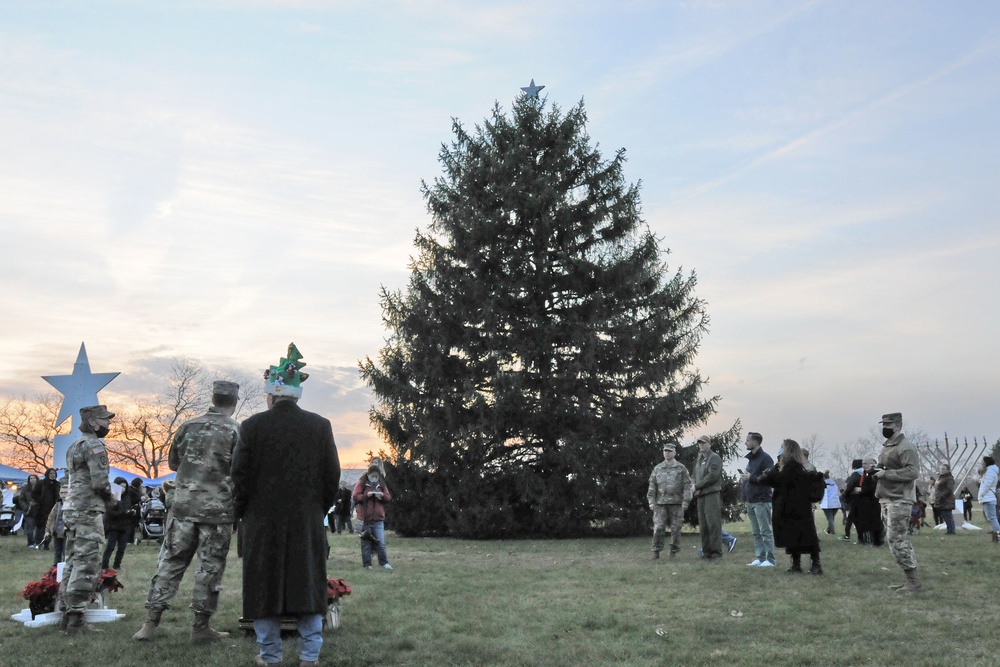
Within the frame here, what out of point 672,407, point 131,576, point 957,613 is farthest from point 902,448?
point 672,407

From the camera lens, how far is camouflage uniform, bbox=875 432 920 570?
11.1m

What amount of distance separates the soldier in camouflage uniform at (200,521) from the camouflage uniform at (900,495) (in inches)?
312

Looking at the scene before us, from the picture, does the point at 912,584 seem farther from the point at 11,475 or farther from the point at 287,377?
the point at 11,475

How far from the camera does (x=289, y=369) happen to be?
23.8 feet

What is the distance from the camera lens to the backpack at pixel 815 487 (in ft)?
43.7

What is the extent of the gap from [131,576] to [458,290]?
1379 cm

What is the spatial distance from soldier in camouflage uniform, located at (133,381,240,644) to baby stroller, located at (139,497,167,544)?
17.6 m

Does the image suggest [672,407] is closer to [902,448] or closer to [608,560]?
[608,560]

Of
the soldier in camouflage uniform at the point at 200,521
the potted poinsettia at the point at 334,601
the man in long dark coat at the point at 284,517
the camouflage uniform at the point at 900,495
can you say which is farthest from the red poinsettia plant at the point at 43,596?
the camouflage uniform at the point at 900,495

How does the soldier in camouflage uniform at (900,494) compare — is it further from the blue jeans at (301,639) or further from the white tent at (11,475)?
the white tent at (11,475)

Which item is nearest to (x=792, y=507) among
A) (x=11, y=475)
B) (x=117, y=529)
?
(x=117, y=529)

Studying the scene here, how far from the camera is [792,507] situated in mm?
13469

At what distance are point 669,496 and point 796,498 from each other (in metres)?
3.90

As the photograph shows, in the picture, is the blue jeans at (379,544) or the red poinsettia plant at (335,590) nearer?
the red poinsettia plant at (335,590)
